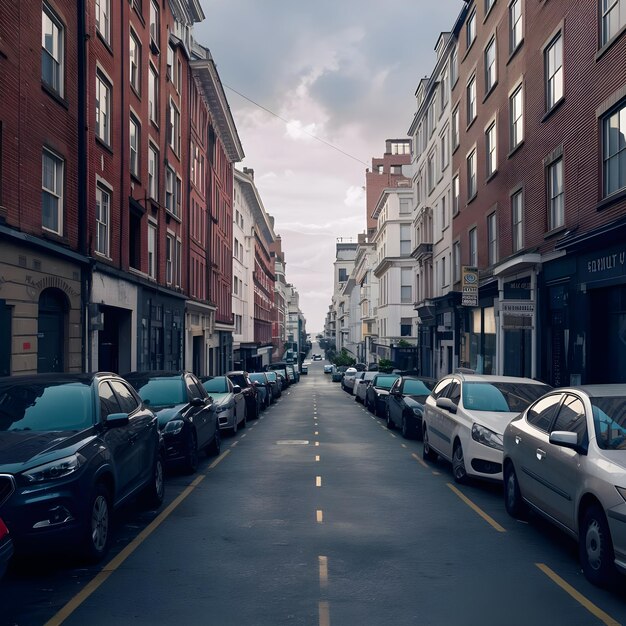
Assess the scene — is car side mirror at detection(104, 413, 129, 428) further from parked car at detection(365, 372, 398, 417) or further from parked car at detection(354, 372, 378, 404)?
parked car at detection(354, 372, 378, 404)

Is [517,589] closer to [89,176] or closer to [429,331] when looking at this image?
[89,176]

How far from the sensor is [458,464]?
11.5 meters

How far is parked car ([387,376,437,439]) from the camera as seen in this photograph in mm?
18344

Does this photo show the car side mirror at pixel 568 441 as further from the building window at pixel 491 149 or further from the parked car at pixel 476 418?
the building window at pixel 491 149

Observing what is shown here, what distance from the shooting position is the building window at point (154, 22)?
2941cm

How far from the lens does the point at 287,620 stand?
548 cm

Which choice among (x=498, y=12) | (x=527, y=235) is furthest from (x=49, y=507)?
(x=498, y=12)

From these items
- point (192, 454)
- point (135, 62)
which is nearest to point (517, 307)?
point (192, 454)

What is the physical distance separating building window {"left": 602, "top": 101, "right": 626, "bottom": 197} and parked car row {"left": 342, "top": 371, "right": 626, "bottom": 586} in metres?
5.70

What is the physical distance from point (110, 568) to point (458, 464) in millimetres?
Result: 6277

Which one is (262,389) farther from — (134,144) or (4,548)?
(4,548)

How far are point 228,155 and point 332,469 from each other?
44.1 meters

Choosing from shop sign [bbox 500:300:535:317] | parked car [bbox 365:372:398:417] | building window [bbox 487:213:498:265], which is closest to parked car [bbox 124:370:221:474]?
shop sign [bbox 500:300:535:317]

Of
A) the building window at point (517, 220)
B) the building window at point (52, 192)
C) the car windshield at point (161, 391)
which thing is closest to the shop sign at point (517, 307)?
the building window at point (517, 220)
